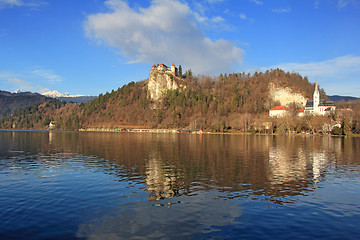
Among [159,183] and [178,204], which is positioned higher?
[159,183]

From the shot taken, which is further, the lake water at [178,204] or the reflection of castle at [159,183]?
the reflection of castle at [159,183]

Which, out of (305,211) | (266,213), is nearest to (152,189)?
(266,213)

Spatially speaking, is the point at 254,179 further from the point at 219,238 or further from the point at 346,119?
the point at 346,119

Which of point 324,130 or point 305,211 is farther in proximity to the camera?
point 324,130

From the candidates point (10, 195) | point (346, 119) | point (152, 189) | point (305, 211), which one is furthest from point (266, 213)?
point (346, 119)

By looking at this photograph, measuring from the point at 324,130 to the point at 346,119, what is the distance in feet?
59.4

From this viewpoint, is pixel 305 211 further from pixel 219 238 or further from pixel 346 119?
pixel 346 119

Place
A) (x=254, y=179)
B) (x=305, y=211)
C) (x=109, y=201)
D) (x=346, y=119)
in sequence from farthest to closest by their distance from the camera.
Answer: (x=346, y=119) < (x=254, y=179) < (x=109, y=201) < (x=305, y=211)

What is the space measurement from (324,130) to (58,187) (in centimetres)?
16099

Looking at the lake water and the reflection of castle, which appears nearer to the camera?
the lake water

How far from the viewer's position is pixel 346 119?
13400 cm

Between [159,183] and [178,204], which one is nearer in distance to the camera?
[178,204]

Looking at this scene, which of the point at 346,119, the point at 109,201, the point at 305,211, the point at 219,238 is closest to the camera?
the point at 219,238

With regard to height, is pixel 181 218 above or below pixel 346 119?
below
